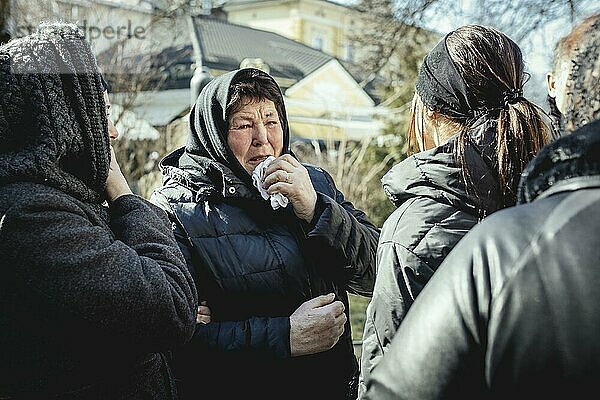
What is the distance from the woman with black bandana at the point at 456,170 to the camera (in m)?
2.00

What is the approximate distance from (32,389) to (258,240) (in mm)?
1072

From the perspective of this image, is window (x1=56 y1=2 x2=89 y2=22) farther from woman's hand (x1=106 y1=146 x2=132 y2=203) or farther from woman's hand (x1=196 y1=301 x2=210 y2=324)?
woman's hand (x1=106 y1=146 x2=132 y2=203)

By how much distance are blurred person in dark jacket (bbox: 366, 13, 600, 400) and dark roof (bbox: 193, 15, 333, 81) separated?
2909 cm

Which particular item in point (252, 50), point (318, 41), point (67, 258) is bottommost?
point (318, 41)

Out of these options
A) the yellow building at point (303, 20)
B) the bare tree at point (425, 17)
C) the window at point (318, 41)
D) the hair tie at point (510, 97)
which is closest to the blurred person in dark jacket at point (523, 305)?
the hair tie at point (510, 97)

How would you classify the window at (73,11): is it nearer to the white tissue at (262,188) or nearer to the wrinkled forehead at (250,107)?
the wrinkled forehead at (250,107)

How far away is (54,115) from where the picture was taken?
1.85m

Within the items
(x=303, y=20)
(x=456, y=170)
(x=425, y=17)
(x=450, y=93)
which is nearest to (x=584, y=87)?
(x=456, y=170)

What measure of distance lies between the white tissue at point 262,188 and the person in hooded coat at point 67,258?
2.62 ft

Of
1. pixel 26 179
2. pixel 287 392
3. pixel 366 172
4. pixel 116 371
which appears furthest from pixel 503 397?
pixel 366 172

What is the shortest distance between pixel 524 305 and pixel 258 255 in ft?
5.28

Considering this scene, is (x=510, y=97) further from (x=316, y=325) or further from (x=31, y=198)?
(x=31, y=198)

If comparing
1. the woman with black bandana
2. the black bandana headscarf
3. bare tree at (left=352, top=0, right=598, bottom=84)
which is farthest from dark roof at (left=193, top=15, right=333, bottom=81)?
the woman with black bandana

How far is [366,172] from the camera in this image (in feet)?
42.3
